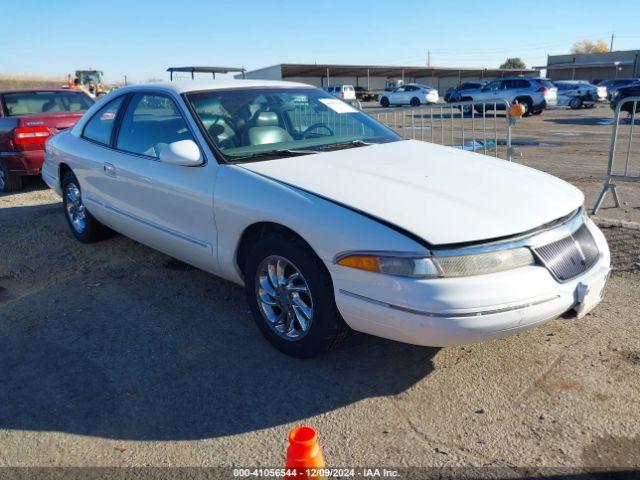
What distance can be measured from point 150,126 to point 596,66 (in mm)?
72436

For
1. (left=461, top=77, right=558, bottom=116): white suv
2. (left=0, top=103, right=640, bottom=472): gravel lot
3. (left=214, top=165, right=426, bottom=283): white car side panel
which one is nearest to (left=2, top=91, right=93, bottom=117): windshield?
(left=0, top=103, right=640, bottom=472): gravel lot

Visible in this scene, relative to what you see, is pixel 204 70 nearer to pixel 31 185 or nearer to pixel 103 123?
pixel 31 185

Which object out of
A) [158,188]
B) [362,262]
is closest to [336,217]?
[362,262]

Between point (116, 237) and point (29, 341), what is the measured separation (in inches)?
90.1

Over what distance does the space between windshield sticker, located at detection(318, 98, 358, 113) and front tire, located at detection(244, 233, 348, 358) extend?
173 centimetres

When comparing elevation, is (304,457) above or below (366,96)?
above

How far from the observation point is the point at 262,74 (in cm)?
5203

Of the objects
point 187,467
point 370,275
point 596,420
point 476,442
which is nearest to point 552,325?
point 596,420

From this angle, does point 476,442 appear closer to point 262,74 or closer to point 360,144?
point 360,144

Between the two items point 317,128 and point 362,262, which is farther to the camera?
point 317,128

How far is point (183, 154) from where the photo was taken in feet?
11.7

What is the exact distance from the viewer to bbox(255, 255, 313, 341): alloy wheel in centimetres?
317

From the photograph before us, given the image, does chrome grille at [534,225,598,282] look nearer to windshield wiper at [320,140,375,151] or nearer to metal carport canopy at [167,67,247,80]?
windshield wiper at [320,140,375,151]

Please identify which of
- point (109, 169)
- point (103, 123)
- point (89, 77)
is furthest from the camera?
point (89, 77)
